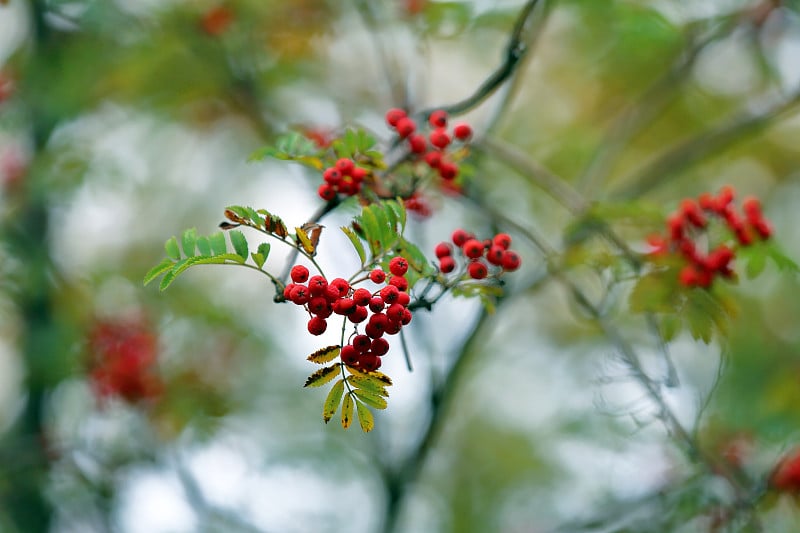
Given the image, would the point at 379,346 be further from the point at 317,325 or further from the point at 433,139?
the point at 433,139

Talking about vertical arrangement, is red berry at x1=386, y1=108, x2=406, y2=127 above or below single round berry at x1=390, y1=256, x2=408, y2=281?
above

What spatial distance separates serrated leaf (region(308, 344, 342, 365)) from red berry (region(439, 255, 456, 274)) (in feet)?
1.57

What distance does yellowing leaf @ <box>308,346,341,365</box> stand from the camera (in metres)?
1.79

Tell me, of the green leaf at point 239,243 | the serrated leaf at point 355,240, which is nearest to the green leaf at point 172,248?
the green leaf at point 239,243

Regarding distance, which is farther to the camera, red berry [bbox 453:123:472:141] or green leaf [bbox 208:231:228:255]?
red berry [bbox 453:123:472:141]

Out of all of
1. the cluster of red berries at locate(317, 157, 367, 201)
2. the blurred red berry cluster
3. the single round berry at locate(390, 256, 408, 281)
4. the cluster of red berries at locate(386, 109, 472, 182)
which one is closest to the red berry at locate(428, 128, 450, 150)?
the cluster of red berries at locate(386, 109, 472, 182)

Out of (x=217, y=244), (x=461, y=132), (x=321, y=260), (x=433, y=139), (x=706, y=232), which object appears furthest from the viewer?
(x=321, y=260)

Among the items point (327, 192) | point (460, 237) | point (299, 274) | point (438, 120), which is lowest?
point (299, 274)

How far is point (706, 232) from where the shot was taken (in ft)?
9.64

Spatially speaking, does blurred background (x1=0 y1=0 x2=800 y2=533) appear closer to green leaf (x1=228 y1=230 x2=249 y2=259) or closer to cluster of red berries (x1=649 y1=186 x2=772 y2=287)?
cluster of red berries (x1=649 y1=186 x2=772 y2=287)

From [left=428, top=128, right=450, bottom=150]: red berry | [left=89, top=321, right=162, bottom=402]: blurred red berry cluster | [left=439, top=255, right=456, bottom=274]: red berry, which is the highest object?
[left=89, top=321, right=162, bottom=402]: blurred red berry cluster

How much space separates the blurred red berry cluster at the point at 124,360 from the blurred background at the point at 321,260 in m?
0.01

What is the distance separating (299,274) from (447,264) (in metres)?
0.52

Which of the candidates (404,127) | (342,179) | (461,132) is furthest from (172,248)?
(461,132)
